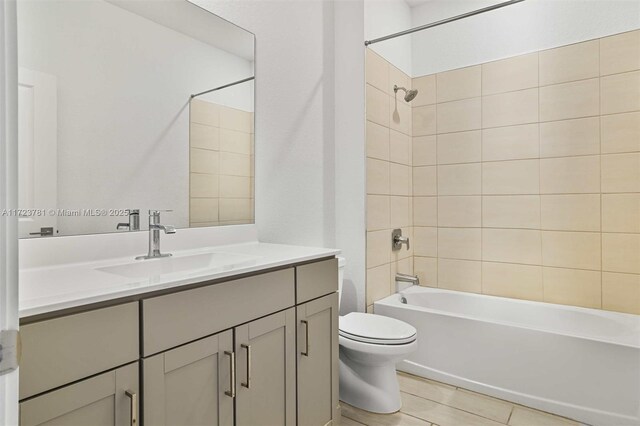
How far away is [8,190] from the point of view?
0.47 meters

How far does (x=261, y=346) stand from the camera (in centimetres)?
134

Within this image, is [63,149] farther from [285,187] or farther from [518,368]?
[518,368]

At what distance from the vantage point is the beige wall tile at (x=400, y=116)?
273cm

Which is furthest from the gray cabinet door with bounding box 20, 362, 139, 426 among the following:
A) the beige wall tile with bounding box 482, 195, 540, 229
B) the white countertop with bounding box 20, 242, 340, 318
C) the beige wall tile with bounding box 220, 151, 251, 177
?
the beige wall tile with bounding box 482, 195, 540, 229

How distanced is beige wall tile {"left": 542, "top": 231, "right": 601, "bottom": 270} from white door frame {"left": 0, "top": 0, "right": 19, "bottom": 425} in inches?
112

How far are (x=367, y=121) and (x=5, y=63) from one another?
2.10 m

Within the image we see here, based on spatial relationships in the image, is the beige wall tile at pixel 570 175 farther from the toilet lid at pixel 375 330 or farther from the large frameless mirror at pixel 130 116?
the large frameless mirror at pixel 130 116

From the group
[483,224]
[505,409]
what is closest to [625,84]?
[483,224]

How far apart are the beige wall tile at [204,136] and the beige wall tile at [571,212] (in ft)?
7.12

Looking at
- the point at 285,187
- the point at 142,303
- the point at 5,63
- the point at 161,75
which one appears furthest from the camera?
the point at 285,187

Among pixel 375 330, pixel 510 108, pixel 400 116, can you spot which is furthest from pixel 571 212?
pixel 375 330

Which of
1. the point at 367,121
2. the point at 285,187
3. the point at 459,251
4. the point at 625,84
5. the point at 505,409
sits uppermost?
the point at 625,84

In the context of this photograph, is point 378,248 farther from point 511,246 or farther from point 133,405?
point 133,405

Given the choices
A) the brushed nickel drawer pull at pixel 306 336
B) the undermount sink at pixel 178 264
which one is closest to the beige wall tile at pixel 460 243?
the brushed nickel drawer pull at pixel 306 336
